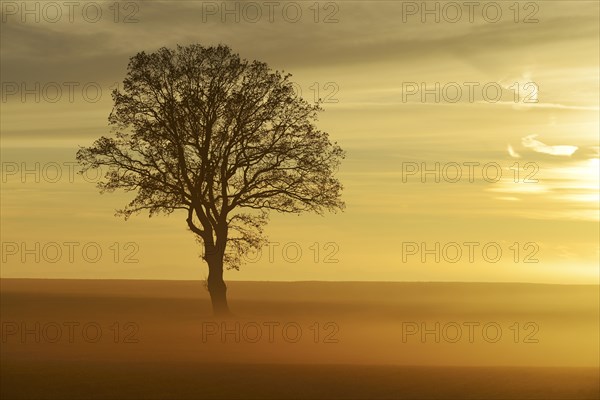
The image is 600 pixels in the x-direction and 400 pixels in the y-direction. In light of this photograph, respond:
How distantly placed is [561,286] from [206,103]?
74977 mm

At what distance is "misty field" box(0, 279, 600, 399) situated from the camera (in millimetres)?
28922

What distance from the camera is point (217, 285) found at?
54.6 m

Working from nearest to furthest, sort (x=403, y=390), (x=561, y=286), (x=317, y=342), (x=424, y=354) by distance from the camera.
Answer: (x=403, y=390)
(x=424, y=354)
(x=317, y=342)
(x=561, y=286)

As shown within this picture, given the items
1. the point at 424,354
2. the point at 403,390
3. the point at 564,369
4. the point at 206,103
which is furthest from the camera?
the point at 206,103

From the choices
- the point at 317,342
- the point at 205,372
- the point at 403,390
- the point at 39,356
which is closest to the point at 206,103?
the point at 317,342

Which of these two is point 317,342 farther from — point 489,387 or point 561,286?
point 561,286

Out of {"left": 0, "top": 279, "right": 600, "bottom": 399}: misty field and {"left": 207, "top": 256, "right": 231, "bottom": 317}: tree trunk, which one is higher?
{"left": 207, "top": 256, "right": 231, "bottom": 317}: tree trunk

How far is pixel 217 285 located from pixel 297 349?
13.3 m

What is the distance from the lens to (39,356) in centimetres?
3775

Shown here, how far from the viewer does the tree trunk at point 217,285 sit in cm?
5441

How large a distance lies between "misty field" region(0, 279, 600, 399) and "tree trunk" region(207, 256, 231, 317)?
111 cm

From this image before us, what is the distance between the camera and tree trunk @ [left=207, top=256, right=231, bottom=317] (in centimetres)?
5441

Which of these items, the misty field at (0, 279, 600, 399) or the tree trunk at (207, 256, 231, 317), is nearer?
the misty field at (0, 279, 600, 399)

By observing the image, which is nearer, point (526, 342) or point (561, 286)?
point (526, 342)
